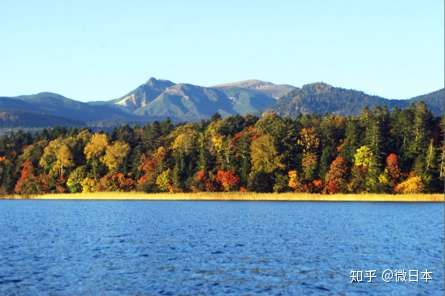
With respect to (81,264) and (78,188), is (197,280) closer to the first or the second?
(81,264)

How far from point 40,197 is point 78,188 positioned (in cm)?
1090

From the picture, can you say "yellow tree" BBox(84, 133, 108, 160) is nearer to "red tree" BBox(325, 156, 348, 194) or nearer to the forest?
the forest

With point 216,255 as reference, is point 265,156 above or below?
above

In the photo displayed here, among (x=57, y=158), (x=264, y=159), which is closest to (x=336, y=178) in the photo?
(x=264, y=159)

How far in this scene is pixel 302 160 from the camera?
16400cm

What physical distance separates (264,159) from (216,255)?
110283 millimetres

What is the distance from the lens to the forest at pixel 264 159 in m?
153

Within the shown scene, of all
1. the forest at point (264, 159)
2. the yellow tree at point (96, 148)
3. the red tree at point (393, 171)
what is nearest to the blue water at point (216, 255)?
the red tree at point (393, 171)

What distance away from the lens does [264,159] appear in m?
165

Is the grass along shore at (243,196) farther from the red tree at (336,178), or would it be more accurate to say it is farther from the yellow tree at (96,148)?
the yellow tree at (96,148)

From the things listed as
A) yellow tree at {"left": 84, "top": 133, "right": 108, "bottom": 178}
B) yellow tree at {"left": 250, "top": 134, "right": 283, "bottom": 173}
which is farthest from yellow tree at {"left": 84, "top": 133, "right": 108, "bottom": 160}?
yellow tree at {"left": 250, "top": 134, "right": 283, "bottom": 173}

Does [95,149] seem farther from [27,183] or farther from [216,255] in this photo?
[216,255]

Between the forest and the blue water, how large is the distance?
2281 inches

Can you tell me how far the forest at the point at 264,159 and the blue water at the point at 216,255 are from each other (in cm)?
5794
